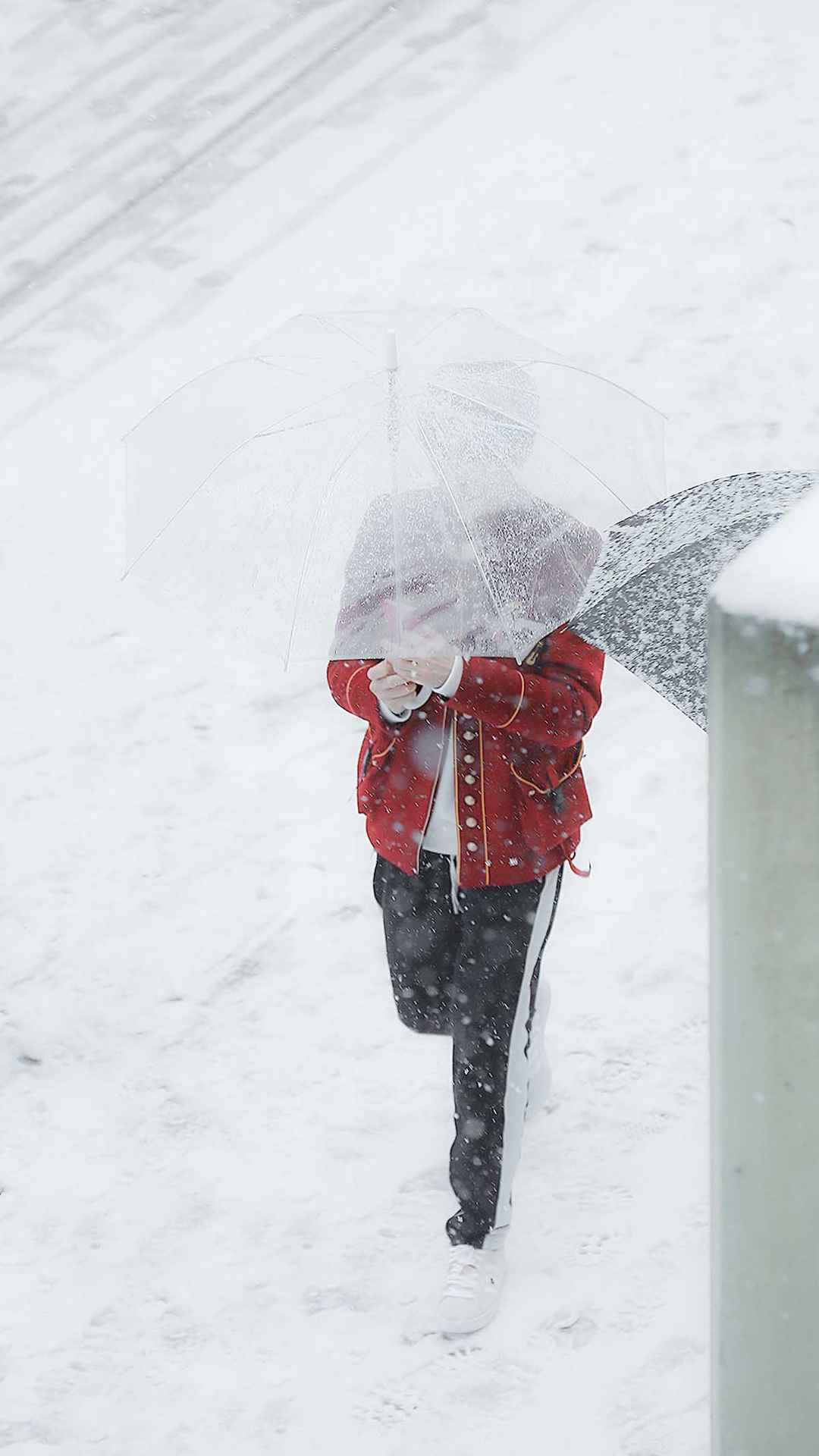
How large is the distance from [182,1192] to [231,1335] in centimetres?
43

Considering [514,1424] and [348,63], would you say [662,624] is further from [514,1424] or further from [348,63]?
[348,63]

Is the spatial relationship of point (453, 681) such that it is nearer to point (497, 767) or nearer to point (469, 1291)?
point (497, 767)

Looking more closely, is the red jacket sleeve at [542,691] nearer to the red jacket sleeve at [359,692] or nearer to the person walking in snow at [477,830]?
the person walking in snow at [477,830]

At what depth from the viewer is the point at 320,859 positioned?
184 inches

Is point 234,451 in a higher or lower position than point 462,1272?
higher

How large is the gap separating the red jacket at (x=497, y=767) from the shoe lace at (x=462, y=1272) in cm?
90

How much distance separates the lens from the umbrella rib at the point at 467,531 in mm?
2621

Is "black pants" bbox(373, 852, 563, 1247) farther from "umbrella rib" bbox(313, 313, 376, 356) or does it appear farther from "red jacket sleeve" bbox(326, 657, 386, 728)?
"umbrella rib" bbox(313, 313, 376, 356)

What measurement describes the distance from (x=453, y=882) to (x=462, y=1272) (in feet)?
2.94

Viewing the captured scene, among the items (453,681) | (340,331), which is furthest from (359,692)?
(340,331)

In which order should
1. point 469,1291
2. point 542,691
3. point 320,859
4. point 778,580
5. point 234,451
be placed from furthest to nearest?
1. point 320,859
2. point 469,1291
3. point 542,691
4. point 234,451
5. point 778,580

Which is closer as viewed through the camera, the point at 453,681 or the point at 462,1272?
the point at 453,681

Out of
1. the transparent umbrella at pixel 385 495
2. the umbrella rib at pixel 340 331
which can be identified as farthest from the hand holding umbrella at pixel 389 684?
the umbrella rib at pixel 340 331

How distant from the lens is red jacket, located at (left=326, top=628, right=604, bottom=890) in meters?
2.88
